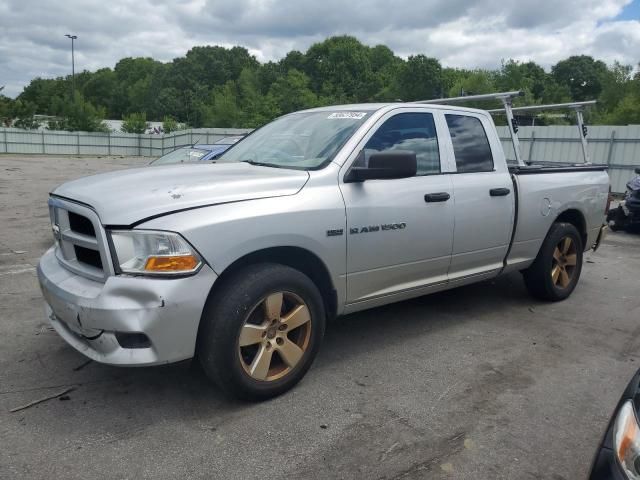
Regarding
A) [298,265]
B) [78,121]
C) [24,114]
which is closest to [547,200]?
[298,265]

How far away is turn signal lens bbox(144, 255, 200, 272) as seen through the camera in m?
2.83

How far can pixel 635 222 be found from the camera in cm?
1002

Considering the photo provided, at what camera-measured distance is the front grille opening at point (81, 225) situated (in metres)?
3.10

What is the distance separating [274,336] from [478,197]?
2130 millimetres

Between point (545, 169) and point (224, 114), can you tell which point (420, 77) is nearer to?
A: point (224, 114)

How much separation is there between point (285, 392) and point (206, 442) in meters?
0.66

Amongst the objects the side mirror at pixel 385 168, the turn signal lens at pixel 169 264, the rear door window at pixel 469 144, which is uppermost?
the rear door window at pixel 469 144

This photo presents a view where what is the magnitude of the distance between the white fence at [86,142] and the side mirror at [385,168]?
34.9 meters

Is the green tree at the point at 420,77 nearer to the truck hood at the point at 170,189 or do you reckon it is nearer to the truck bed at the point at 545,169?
the truck bed at the point at 545,169

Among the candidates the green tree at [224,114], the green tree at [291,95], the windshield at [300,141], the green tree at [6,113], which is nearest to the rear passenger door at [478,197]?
the windshield at [300,141]

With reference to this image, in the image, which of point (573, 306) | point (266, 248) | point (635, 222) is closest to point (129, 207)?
point (266, 248)

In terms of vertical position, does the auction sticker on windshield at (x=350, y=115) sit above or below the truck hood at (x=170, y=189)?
above

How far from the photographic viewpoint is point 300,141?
4113 mm

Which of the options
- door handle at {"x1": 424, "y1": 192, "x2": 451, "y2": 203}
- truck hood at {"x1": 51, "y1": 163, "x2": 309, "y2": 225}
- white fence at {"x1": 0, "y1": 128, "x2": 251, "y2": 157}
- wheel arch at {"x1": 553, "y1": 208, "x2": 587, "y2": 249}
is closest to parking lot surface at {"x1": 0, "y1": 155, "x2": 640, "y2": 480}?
truck hood at {"x1": 51, "y1": 163, "x2": 309, "y2": 225}
